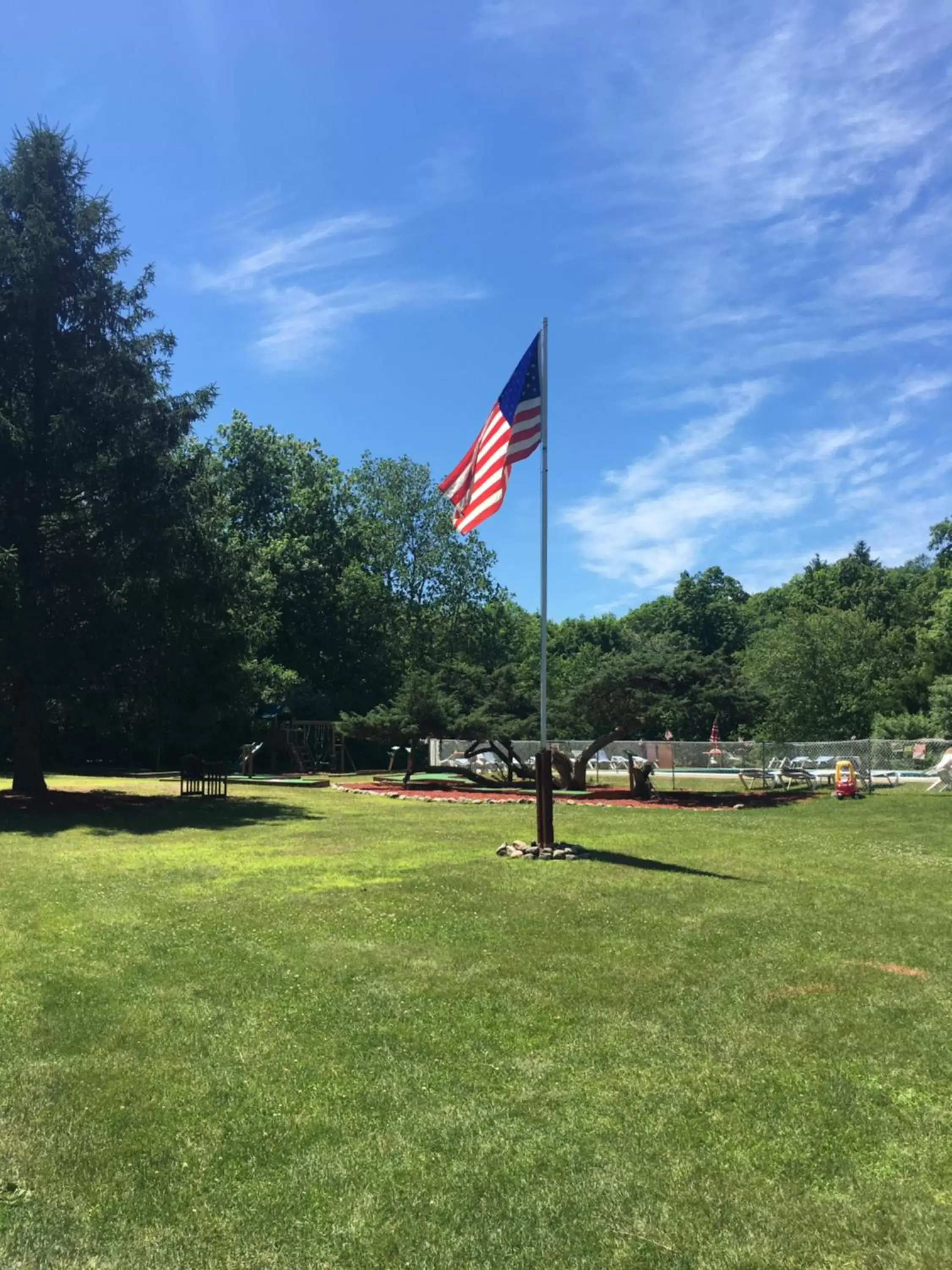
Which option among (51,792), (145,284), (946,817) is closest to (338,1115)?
(946,817)

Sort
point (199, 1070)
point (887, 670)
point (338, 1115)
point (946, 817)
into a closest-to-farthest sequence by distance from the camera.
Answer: point (338, 1115), point (199, 1070), point (946, 817), point (887, 670)

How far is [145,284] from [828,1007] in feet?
71.3

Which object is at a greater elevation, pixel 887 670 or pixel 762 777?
pixel 887 670

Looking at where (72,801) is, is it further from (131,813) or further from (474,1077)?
(474,1077)

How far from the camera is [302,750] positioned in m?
39.1

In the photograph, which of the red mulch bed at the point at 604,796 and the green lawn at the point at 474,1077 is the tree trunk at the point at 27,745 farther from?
the green lawn at the point at 474,1077

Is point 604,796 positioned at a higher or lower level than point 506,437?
lower

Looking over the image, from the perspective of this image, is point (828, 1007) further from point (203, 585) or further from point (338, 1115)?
point (203, 585)

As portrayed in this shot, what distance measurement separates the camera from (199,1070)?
4.71 meters

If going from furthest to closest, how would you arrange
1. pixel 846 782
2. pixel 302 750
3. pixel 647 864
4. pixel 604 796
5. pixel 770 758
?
pixel 302 750 → pixel 770 758 → pixel 604 796 → pixel 846 782 → pixel 647 864

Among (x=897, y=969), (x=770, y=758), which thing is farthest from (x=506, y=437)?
(x=770, y=758)

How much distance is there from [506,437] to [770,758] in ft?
74.0

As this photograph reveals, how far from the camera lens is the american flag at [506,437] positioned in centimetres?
1180

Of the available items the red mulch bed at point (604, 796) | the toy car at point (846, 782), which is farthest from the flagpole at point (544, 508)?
the toy car at point (846, 782)
